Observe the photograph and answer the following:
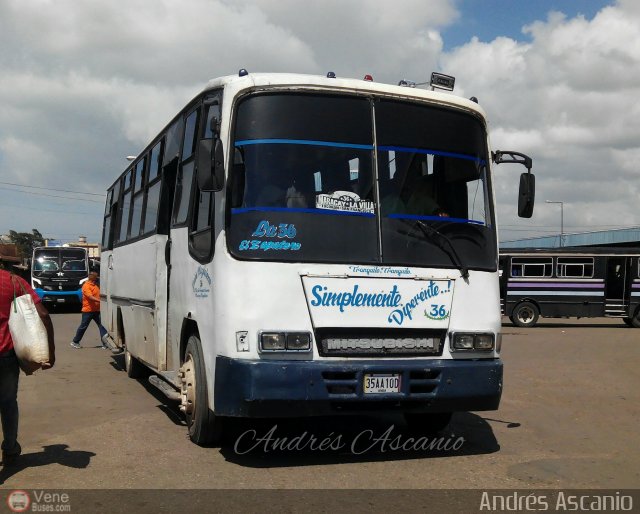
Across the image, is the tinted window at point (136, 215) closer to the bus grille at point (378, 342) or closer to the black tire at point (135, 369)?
the black tire at point (135, 369)

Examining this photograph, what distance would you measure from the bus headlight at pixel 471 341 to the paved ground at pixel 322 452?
3.19 feet

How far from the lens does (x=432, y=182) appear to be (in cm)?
668

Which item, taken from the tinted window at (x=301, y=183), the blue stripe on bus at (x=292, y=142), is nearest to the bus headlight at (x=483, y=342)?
the tinted window at (x=301, y=183)

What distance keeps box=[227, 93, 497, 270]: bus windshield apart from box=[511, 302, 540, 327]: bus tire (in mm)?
21144

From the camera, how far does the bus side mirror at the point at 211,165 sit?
6066 millimetres

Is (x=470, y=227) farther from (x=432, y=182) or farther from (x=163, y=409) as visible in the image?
(x=163, y=409)

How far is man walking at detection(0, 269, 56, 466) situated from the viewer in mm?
5766

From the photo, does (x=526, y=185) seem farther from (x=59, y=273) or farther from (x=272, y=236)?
(x=59, y=273)

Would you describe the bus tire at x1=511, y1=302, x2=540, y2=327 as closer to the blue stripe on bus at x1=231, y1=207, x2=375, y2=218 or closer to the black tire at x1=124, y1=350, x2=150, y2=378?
the black tire at x1=124, y1=350, x2=150, y2=378

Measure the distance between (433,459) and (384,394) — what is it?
3.16 feet

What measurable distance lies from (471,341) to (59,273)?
25.6 metres

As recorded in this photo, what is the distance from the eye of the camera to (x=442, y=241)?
659 centimetres

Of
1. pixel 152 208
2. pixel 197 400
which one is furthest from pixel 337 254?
pixel 152 208

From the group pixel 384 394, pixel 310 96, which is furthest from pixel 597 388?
pixel 310 96
